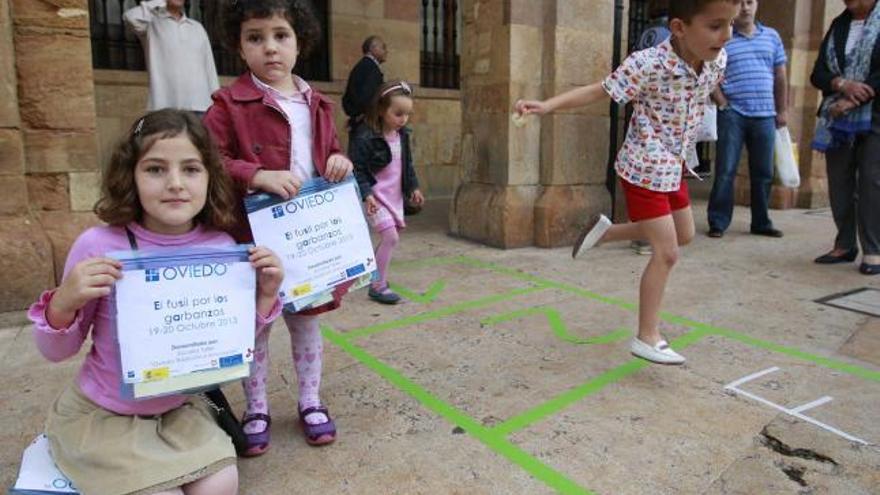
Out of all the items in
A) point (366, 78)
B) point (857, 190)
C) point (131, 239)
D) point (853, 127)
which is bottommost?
point (857, 190)

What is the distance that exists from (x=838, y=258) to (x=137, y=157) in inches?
187

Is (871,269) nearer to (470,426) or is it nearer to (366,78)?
(470,426)

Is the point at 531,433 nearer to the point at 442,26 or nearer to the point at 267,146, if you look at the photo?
the point at 267,146

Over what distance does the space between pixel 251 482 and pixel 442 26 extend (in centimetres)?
798

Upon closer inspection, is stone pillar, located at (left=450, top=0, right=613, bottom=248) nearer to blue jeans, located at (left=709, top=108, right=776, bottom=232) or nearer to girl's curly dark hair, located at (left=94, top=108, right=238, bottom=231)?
blue jeans, located at (left=709, top=108, right=776, bottom=232)

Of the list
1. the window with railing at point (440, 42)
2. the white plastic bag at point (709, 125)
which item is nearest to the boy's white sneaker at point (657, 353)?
the white plastic bag at point (709, 125)

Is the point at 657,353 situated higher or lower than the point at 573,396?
higher

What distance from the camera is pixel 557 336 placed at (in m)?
3.34

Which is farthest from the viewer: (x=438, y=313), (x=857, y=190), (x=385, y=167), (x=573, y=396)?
(x=857, y=190)

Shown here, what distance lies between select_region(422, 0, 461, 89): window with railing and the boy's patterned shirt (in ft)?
21.0

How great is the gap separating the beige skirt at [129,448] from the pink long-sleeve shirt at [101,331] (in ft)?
0.10

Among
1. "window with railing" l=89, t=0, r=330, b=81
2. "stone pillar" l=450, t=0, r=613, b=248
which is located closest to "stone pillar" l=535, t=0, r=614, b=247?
"stone pillar" l=450, t=0, r=613, b=248

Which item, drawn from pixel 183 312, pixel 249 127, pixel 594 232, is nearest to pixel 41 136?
pixel 249 127

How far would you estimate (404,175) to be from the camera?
3973 mm
